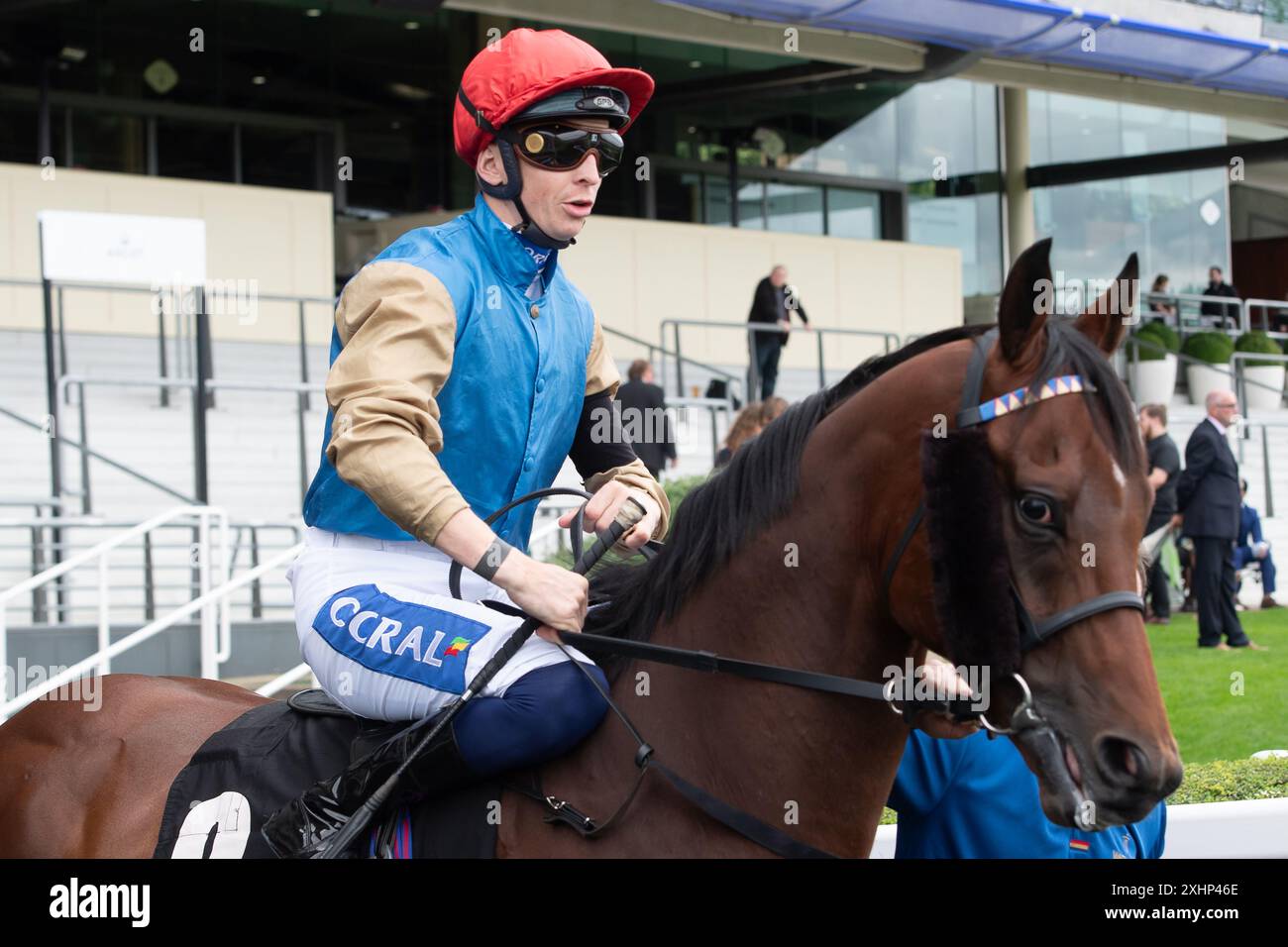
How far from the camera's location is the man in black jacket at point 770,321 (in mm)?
16062

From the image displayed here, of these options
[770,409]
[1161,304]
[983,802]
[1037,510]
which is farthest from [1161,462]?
[1161,304]

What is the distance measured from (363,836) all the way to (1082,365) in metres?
1.40

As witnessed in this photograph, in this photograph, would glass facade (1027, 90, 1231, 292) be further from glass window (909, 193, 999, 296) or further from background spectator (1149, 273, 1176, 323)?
background spectator (1149, 273, 1176, 323)

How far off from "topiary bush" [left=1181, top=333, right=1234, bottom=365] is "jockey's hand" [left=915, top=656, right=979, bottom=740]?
20230 millimetres

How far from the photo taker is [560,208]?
101 inches

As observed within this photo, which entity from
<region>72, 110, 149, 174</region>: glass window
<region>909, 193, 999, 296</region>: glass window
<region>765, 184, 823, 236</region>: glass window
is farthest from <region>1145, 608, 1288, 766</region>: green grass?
<region>909, 193, 999, 296</region>: glass window

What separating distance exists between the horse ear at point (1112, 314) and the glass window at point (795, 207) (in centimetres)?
2118

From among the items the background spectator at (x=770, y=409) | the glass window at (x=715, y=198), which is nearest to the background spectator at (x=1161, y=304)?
the glass window at (x=715, y=198)

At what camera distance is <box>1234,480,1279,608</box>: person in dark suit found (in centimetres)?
1243

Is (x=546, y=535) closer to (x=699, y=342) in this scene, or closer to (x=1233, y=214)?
(x=699, y=342)

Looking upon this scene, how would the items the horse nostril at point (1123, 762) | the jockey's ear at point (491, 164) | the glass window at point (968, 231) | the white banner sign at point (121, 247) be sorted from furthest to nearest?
1. the glass window at point (968, 231)
2. the white banner sign at point (121, 247)
3. the jockey's ear at point (491, 164)
4. the horse nostril at point (1123, 762)

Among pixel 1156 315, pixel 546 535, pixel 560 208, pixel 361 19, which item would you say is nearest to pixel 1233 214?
pixel 1156 315
